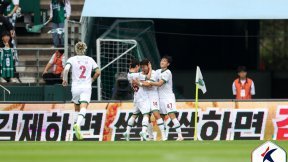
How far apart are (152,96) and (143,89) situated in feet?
0.85

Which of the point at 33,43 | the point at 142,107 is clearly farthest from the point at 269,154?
the point at 33,43

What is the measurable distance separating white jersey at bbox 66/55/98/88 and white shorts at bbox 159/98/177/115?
2.01 m

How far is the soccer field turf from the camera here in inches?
712

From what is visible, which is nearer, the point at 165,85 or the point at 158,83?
the point at 158,83

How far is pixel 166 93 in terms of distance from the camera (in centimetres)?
2628

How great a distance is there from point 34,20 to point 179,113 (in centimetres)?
699

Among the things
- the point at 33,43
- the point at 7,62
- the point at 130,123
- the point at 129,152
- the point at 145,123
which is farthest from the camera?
the point at 33,43

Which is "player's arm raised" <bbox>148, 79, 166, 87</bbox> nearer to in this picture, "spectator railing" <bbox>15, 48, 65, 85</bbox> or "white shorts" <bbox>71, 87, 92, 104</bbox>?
"white shorts" <bbox>71, 87, 92, 104</bbox>

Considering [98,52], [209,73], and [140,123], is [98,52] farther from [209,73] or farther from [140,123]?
[209,73]

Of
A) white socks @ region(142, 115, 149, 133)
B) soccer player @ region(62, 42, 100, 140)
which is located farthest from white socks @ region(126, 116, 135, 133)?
Result: soccer player @ region(62, 42, 100, 140)

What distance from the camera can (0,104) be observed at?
2688cm

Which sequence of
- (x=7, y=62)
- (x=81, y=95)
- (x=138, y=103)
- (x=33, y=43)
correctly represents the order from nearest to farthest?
(x=81, y=95), (x=138, y=103), (x=7, y=62), (x=33, y=43)

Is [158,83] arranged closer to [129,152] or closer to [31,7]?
[129,152]

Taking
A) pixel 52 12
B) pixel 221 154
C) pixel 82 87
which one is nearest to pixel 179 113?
pixel 82 87
